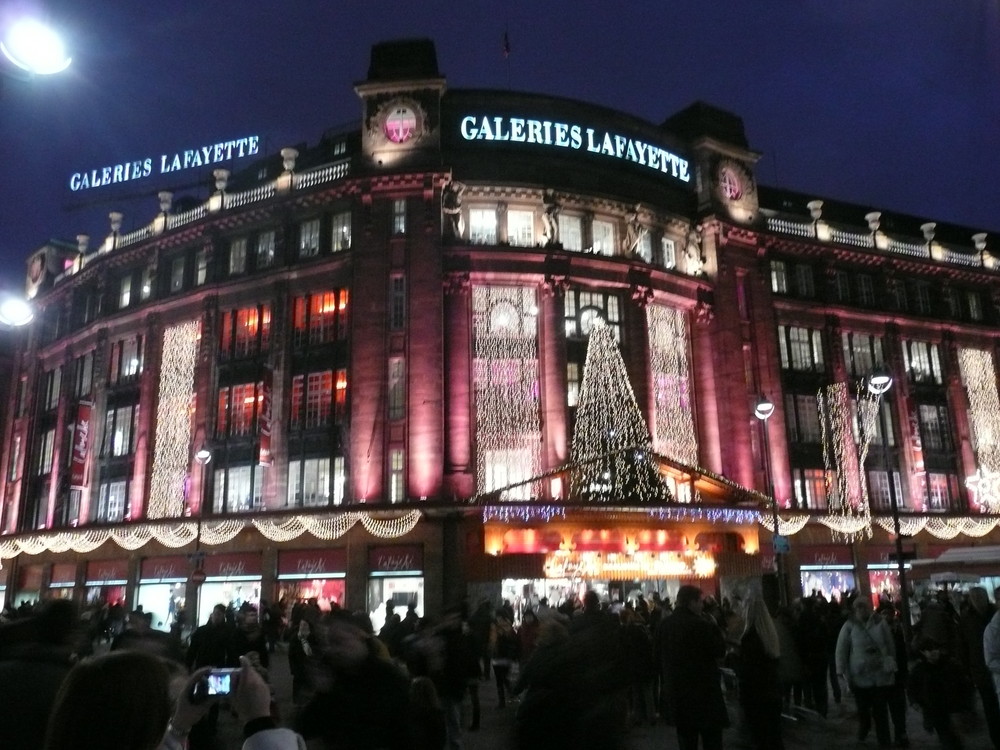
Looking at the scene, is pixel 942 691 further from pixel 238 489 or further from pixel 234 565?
pixel 238 489

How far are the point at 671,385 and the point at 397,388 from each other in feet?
44.0

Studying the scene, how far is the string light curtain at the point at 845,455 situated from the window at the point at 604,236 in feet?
46.9

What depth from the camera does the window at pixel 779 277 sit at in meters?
46.6

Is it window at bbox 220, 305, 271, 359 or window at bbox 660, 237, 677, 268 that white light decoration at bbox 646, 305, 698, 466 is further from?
window at bbox 220, 305, 271, 359

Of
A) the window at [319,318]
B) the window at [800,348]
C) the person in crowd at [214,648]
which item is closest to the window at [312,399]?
the window at [319,318]

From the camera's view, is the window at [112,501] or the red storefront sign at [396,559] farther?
the window at [112,501]

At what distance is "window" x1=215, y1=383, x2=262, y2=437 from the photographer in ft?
133

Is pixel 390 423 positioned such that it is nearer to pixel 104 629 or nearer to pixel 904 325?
pixel 104 629

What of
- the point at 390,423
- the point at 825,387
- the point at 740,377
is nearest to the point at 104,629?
the point at 390,423

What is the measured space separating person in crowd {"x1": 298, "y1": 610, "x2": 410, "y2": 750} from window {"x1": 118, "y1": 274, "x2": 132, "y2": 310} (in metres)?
46.4

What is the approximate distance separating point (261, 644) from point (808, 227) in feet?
139

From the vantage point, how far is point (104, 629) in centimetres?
2978

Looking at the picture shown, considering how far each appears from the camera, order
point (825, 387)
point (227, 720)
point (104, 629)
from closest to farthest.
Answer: point (227, 720) < point (104, 629) < point (825, 387)

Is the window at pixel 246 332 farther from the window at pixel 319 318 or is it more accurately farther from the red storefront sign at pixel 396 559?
the red storefront sign at pixel 396 559
